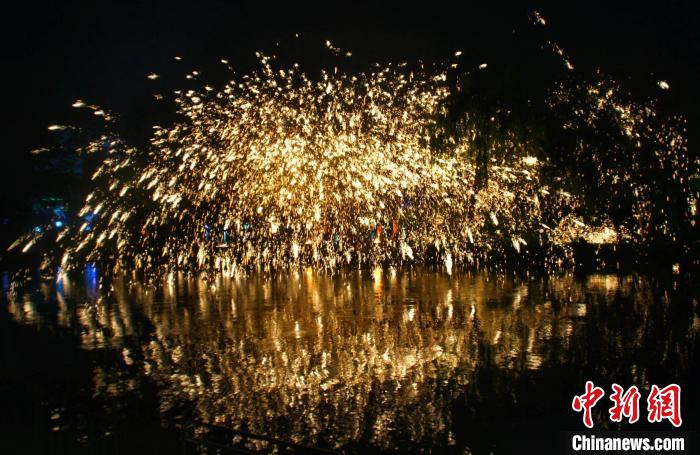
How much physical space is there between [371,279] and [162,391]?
15.3 m

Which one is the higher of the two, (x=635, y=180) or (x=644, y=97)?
(x=644, y=97)

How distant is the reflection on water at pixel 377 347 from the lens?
→ 324 inches

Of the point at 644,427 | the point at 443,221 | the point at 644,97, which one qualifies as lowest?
the point at 644,427

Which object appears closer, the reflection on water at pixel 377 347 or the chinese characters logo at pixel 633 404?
the chinese characters logo at pixel 633 404

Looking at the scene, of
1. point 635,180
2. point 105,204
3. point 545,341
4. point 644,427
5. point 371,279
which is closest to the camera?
point 644,427

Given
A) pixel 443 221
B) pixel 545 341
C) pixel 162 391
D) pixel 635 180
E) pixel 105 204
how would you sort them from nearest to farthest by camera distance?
pixel 635 180 → pixel 162 391 → pixel 545 341 → pixel 443 221 → pixel 105 204

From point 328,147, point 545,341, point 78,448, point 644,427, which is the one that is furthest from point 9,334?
point 644,427

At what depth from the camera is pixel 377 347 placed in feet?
38.7

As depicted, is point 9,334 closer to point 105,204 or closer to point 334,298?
point 105,204

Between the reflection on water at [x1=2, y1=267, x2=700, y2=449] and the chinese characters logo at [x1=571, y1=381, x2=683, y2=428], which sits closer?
the chinese characters logo at [x1=571, y1=381, x2=683, y2=428]

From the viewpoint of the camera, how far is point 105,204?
18.3 metres

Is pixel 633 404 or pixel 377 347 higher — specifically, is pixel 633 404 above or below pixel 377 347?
below

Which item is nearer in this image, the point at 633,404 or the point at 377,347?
the point at 633,404

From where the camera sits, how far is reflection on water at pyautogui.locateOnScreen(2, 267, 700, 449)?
8234mm
